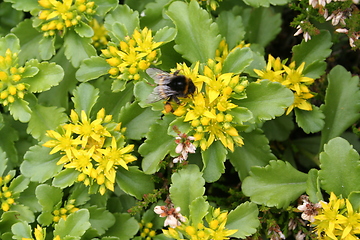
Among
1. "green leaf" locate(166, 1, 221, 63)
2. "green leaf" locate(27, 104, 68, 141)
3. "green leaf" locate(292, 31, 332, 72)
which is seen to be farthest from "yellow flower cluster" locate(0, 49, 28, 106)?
"green leaf" locate(292, 31, 332, 72)

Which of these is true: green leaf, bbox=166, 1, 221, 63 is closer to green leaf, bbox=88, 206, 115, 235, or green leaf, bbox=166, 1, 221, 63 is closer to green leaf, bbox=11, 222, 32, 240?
green leaf, bbox=88, 206, 115, 235

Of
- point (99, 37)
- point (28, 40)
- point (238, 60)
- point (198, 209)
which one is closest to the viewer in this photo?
point (198, 209)

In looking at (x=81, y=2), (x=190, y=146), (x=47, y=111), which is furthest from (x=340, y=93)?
(x=47, y=111)

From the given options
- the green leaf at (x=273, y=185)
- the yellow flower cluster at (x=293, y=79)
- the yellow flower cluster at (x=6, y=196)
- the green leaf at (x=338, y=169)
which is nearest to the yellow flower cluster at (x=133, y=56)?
the yellow flower cluster at (x=293, y=79)

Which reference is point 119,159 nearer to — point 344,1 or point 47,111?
point 47,111

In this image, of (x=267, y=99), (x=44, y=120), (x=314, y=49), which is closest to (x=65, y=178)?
(x=44, y=120)

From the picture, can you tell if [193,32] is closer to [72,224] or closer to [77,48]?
[77,48]

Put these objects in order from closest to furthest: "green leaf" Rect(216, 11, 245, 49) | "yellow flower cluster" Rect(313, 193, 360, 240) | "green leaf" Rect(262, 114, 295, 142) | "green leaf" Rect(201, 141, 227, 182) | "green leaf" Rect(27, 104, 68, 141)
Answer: "yellow flower cluster" Rect(313, 193, 360, 240)
"green leaf" Rect(201, 141, 227, 182)
"green leaf" Rect(27, 104, 68, 141)
"green leaf" Rect(216, 11, 245, 49)
"green leaf" Rect(262, 114, 295, 142)
